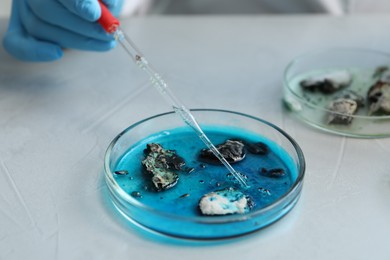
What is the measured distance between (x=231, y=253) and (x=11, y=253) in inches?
14.2

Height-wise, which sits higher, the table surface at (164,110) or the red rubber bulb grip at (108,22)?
the red rubber bulb grip at (108,22)

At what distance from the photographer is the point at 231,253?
32.2 inches

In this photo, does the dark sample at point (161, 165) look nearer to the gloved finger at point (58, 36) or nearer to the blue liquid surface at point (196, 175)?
the blue liquid surface at point (196, 175)

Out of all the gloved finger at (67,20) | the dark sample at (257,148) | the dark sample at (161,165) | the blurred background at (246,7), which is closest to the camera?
the dark sample at (161,165)

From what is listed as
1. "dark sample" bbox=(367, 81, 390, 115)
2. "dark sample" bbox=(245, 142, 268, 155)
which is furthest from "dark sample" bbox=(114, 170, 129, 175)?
"dark sample" bbox=(367, 81, 390, 115)

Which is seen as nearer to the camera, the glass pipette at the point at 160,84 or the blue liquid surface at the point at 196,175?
the blue liquid surface at the point at 196,175

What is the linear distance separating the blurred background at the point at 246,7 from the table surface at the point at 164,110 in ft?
0.30

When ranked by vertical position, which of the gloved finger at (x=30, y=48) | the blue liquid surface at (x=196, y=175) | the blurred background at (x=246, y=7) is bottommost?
the blurred background at (x=246, y=7)

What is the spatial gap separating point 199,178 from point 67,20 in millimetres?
603

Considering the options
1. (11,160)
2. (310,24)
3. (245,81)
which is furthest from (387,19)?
(11,160)

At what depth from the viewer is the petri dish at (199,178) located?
0.83m

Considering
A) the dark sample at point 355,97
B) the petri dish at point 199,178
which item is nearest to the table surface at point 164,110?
the petri dish at point 199,178

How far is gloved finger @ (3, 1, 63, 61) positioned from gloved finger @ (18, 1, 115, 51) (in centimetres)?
2

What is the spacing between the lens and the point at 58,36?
1.34 metres
